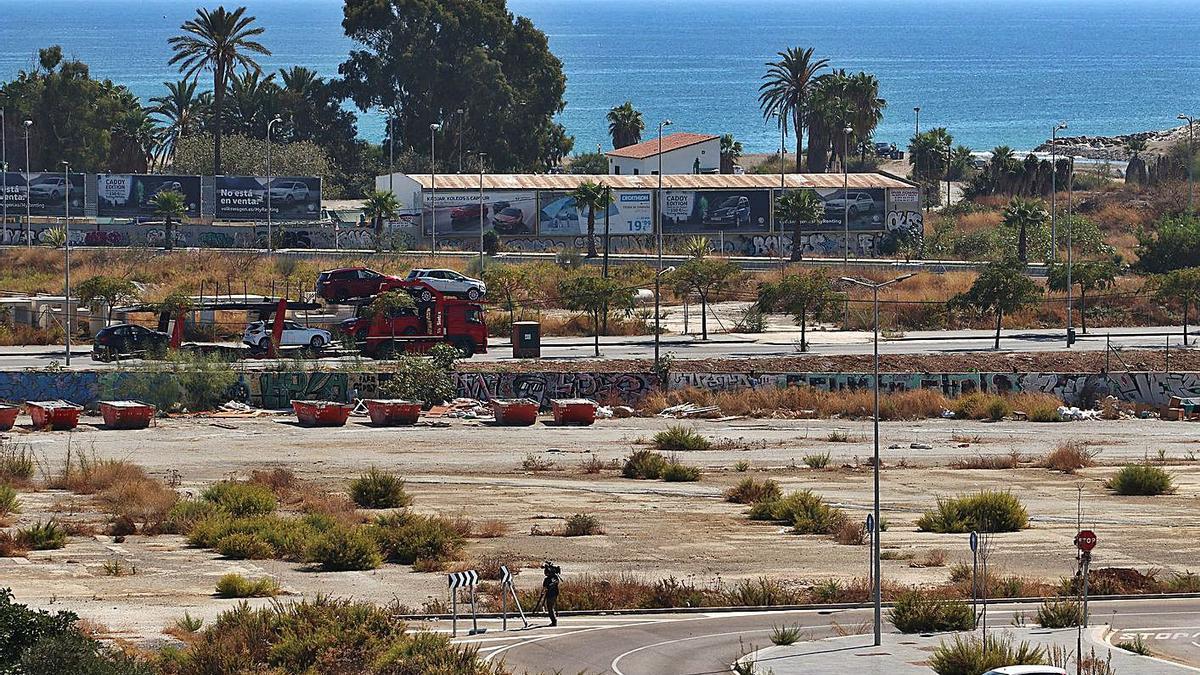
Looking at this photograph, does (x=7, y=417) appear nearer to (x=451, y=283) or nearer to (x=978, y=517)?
(x=451, y=283)

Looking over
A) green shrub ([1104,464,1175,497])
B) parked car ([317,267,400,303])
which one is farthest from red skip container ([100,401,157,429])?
green shrub ([1104,464,1175,497])

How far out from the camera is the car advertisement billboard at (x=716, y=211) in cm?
10994

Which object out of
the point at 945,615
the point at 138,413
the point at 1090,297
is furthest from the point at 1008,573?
the point at 1090,297

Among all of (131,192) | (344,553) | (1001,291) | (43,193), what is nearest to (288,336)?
(1001,291)

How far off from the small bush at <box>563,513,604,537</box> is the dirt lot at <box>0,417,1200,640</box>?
1.31 feet

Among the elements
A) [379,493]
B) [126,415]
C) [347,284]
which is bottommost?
[379,493]

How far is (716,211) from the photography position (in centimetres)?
11012

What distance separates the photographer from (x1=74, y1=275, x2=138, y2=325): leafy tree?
71.6 meters

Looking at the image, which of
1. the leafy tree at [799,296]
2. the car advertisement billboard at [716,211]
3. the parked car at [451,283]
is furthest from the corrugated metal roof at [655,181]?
the leafy tree at [799,296]

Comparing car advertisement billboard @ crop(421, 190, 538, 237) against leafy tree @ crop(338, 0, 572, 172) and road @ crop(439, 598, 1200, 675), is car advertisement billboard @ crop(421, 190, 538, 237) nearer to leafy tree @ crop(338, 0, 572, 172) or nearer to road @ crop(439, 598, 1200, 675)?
leafy tree @ crop(338, 0, 572, 172)

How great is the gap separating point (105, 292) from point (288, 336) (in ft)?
36.2

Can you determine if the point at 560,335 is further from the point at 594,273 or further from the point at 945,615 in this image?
the point at 945,615

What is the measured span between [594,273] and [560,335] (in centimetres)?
1614

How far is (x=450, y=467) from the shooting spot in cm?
4950
